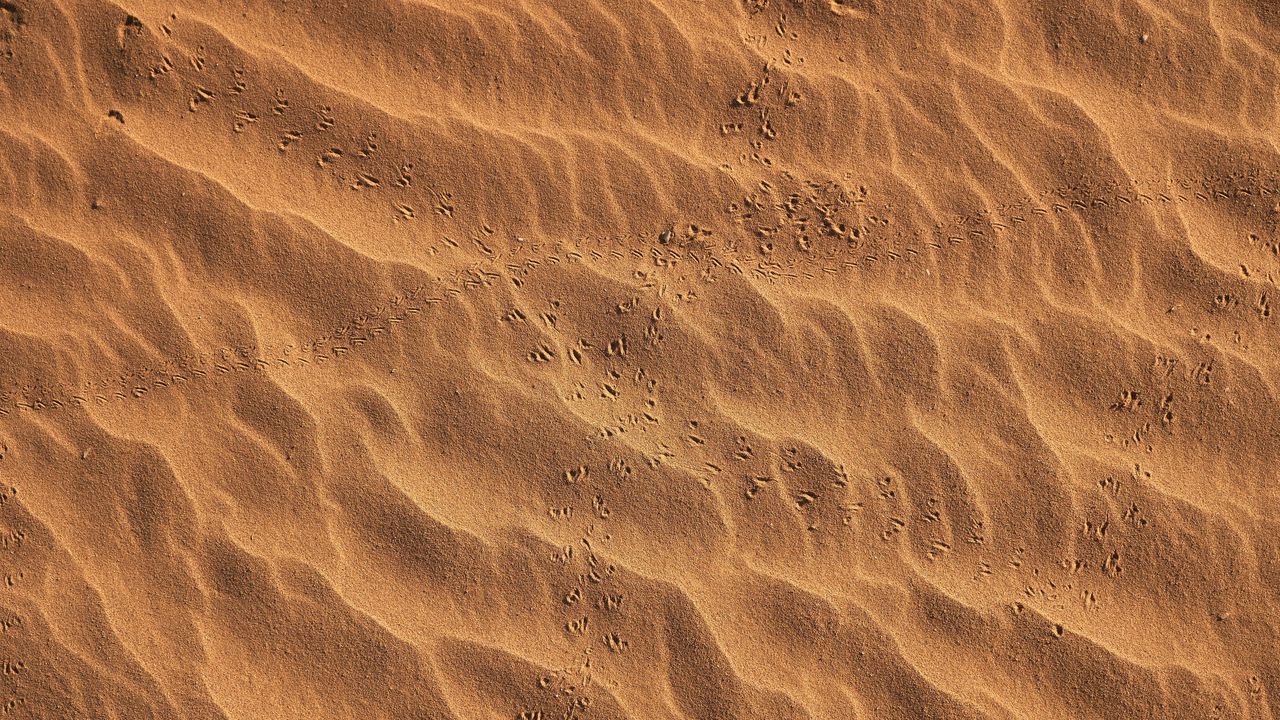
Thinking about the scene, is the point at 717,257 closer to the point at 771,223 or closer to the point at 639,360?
the point at 771,223

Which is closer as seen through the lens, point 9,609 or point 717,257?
point 9,609

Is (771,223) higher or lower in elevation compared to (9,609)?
higher

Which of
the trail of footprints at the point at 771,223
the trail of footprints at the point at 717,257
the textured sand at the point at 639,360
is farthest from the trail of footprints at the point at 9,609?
the trail of footprints at the point at 771,223

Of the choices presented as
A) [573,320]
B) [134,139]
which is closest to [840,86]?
[573,320]

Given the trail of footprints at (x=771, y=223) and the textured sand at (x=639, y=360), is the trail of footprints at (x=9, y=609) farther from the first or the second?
the trail of footprints at (x=771, y=223)

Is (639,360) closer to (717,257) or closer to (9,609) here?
(717,257)

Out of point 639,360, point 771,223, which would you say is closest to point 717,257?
point 771,223

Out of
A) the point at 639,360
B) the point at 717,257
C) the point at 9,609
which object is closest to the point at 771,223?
the point at 717,257

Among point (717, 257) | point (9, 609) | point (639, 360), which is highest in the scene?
point (717, 257)

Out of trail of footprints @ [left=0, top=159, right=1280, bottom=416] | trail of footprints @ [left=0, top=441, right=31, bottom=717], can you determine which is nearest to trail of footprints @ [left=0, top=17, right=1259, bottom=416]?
trail of footprints @ [left=0, top=159, right=1280, bottom=416]
